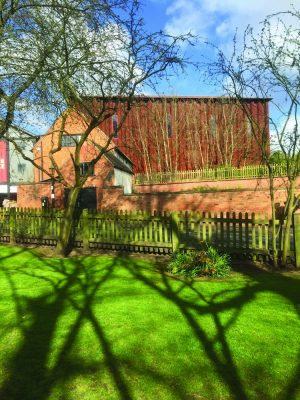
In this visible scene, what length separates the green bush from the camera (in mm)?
8375

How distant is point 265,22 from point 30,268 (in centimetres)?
823

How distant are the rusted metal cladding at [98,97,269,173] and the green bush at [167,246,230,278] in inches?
1239

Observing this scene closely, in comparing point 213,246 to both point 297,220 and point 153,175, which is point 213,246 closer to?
point 297,220

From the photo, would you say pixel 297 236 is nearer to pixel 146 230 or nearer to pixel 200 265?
pixel 200 265

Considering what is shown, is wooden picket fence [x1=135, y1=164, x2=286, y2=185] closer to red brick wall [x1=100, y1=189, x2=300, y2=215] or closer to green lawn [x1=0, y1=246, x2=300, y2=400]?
red brick wall [x1=100, y1=189, x2=300, y2=215]

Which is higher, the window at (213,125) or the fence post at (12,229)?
the window at (213,125)

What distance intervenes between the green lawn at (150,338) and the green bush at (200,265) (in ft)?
1.15

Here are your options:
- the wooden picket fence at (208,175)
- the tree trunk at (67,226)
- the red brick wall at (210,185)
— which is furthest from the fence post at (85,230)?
the wooden picket fence at (208,175)

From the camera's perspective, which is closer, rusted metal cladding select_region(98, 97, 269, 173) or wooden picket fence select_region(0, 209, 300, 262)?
wooden picket fence select_region(0, 209, 300, 262)

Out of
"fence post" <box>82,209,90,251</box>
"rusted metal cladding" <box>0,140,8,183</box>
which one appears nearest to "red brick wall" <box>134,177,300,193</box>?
"rusted metal cladding" <box>0,140,8,183</box>

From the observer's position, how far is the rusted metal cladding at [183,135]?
40219 mm

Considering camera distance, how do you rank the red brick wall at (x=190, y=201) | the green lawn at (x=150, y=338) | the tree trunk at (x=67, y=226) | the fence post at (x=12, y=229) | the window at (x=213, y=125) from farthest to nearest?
the window at (x=213, y=125)
the red brick wall at (x=190, y=201)
the fence post at (x=12, y=229)
the tree trunk at (x=67, y=226)
the green lawn at (x=150, y=338)

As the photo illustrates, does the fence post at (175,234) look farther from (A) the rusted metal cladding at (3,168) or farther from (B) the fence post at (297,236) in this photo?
(A) the rusted metal cladding at (3,168)

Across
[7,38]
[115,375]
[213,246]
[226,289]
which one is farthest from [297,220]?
[7,38]
